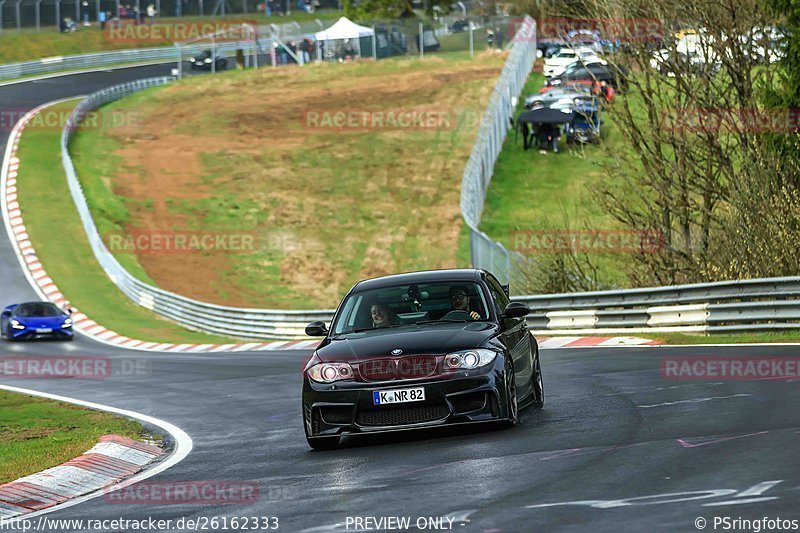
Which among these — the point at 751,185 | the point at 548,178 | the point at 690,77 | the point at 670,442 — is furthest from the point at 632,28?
the point at 548,178

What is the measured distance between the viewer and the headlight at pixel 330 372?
11789mm

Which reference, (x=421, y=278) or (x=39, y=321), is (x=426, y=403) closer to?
(x=421, y=278)

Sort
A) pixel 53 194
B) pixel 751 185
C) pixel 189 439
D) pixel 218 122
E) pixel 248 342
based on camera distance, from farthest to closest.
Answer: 1. pixel 218 122
2. pixel 53 194
3. pixel 248 342
4. pixel 751 185
5. pixel 189 439

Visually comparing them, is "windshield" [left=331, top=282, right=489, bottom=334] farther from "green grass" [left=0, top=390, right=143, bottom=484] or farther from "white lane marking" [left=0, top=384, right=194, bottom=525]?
→ "green grass" [left=0, top=390, right=143, bottom=484]

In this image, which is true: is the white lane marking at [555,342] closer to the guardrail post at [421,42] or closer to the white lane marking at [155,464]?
the white lane marking at [155,464]

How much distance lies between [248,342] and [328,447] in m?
22.6

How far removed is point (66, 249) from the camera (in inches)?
1871

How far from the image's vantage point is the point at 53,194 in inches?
2116

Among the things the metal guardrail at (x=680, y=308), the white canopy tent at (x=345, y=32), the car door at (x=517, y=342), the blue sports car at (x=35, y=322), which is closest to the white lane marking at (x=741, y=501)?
the car door at (x=517, y=342)

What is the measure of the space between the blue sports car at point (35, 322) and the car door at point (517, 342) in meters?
23.4

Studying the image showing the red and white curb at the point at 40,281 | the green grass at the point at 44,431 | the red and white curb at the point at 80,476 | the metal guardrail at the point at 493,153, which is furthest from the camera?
the red and white curb at the point at 40,281

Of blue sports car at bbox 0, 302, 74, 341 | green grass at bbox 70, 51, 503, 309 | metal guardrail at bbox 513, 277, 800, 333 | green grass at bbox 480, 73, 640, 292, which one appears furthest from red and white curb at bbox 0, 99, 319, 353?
green grass at bbox 480, 73, 640, 292

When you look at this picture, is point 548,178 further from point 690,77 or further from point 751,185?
point 751,185

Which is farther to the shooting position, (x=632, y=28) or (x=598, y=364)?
(x=632, y=28)
